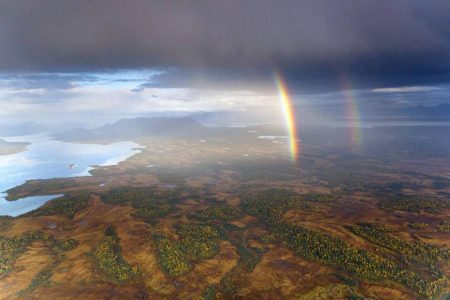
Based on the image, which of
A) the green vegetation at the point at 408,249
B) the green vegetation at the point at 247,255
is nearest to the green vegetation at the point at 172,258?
the green vegetation at the point at 247,255

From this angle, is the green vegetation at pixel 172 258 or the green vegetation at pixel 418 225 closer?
the green vegetation at pixel 172 258

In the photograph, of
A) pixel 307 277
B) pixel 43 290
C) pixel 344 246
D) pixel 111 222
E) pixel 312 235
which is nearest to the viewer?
pixel 43 290

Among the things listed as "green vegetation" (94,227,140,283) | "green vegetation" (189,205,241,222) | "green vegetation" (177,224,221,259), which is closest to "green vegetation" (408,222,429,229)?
"green vegetation" (189,205,241,222)

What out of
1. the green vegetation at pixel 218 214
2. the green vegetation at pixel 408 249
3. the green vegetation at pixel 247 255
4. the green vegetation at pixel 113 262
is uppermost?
the green vegetation at pixel 113 262

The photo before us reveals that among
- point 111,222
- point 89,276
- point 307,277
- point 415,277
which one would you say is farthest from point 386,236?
point 111,222

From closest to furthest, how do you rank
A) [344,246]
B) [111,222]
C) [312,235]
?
[344,246] → [312,235] → [111,222]

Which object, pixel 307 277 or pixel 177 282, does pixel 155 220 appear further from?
pixel 307 277

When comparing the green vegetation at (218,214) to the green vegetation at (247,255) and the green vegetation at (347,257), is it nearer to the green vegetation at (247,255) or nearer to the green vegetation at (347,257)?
the green vegetation at (347,257)
